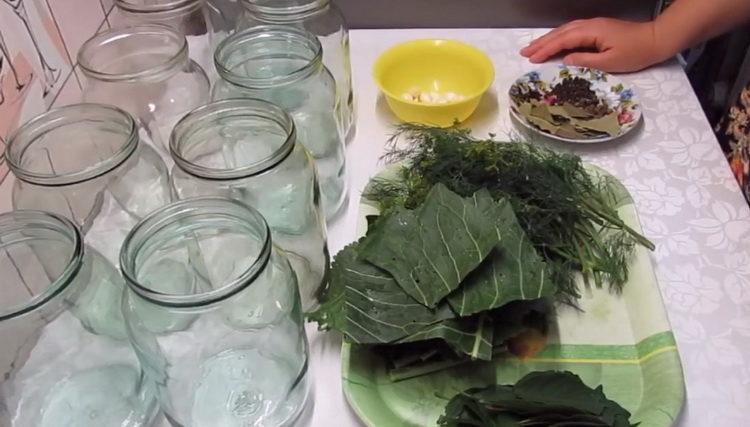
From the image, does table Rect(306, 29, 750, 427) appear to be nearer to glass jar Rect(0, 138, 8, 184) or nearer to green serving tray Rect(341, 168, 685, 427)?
green serving tray Rect(341, 168, 685, 427)

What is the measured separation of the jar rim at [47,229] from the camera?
467 mm

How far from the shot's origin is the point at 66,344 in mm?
539

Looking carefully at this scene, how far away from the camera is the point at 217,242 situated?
566 millimetres

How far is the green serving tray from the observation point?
0.57 metres

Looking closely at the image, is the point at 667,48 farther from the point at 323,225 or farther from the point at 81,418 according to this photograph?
the point at 81,418

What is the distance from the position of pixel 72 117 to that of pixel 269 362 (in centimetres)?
29

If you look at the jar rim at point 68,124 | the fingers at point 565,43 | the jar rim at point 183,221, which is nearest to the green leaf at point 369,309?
the jar rim at point 183,221

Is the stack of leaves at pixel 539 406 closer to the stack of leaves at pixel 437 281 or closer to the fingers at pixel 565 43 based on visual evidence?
the stack of leaves at pixel 437 281

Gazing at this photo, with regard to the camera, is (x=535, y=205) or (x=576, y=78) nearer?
(x=535, y=205)

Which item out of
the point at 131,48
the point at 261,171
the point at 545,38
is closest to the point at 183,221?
the point at 261,171

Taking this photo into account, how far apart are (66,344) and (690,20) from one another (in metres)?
0.89

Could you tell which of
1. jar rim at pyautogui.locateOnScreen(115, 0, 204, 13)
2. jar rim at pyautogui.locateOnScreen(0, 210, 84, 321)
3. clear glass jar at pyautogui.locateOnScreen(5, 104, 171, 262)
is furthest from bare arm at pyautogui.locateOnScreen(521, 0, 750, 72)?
jar rim at pyautogui.locateOnScreen(0, 210, 84, 321)

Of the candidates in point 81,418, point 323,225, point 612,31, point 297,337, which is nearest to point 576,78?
point 612,31

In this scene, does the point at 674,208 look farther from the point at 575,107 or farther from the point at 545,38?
the point at 545,38
